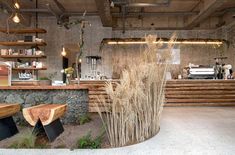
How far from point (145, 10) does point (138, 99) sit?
677 centimetres

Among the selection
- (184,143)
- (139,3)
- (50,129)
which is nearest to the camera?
(184,143)

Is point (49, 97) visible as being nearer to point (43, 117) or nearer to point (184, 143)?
point (43, 117)

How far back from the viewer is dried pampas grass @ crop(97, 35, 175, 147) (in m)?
3.21

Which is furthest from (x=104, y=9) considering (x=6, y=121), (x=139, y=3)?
(x=6, y=121)

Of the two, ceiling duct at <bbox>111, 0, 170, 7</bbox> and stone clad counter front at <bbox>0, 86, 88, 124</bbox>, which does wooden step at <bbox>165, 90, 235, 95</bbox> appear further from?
stone clad counter front at <bbox>0, 86, 88, 124</bbox>

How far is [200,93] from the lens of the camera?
294 inches

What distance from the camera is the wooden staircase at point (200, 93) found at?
741cm

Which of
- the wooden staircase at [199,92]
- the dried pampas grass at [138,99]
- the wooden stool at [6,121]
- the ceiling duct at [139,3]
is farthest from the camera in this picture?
the wooden staircase at [199,92]

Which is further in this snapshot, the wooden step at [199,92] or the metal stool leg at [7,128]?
the wooden step at [199,92]

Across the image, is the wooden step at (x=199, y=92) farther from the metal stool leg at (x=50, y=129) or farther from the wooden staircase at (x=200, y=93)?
the metal stool leg at (x=50, y=129)

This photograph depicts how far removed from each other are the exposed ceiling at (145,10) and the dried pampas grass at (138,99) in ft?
12.0

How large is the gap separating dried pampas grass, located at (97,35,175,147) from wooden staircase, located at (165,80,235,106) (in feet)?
12.6

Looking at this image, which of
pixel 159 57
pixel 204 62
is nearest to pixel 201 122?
pixel 159 57

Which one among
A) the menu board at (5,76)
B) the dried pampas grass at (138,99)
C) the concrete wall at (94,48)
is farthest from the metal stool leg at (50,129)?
the concrete wall at (94,48)
